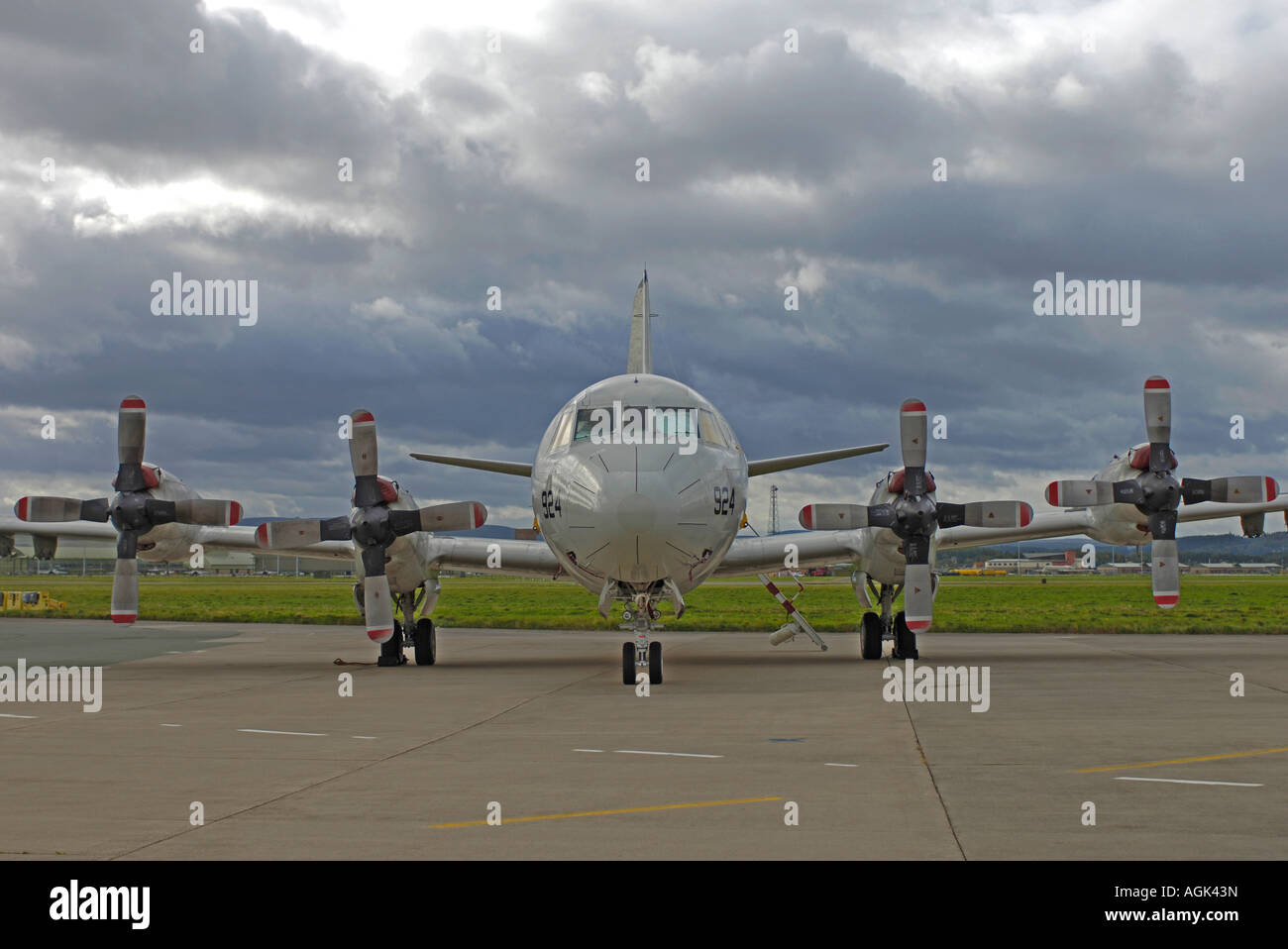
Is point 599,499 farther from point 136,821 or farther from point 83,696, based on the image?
point 136,821

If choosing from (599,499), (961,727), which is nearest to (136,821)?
(961,727)

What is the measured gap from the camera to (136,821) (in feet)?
25.8

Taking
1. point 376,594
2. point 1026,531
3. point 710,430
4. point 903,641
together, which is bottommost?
point 903,641

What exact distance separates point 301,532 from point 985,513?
12998 millimetres

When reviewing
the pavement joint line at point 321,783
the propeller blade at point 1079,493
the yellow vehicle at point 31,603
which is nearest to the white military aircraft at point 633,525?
the propeller blade at point 1079,493

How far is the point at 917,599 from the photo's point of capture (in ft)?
73.1

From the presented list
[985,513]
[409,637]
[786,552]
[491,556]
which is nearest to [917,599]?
[985,513]

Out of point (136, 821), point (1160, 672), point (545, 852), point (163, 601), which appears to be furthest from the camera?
point (163, 601)

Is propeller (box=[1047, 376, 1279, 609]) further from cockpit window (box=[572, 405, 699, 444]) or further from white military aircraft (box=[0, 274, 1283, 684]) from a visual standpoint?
cockpit window (box=[572, 405, 699, 444])

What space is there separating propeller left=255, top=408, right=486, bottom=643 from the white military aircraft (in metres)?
0.03

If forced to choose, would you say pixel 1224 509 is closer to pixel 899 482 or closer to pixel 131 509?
pixel 899 482

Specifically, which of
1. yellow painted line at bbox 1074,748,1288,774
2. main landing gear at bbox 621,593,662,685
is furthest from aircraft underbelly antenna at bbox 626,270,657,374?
yellow painted line at bbox 1074,748,1288,774
